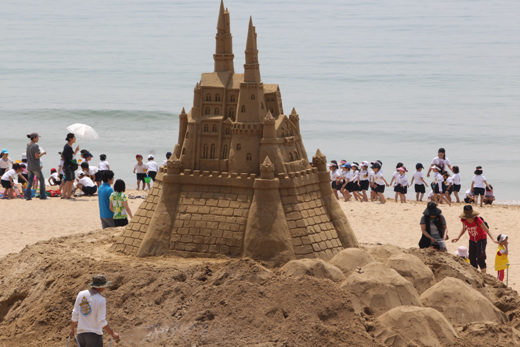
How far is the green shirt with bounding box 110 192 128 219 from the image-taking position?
15891 mm

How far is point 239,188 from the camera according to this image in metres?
13.6

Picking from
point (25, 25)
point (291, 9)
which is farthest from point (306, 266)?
point (291, 9)

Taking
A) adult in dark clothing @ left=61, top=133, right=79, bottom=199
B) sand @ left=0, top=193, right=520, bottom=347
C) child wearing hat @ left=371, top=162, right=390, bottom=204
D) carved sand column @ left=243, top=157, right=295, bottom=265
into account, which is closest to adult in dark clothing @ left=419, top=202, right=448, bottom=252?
sand @ left=0, top=193, right=520, bottom=347

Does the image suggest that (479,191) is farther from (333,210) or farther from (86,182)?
(333,210)

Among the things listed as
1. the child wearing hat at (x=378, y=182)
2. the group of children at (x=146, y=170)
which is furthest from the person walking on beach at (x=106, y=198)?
the child wearing hat at (x=378, y=182)

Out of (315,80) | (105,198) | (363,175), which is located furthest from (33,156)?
(315,80)

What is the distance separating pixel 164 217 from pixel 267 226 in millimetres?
1642

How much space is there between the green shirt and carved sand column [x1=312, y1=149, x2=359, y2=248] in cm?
364

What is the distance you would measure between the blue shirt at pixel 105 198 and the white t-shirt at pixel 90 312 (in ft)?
17.6

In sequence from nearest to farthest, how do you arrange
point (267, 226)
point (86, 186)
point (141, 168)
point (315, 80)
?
point (267, 226) < point (86, 186) < point (141, 168) < point (315, 80)

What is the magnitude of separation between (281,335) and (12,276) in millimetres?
5271

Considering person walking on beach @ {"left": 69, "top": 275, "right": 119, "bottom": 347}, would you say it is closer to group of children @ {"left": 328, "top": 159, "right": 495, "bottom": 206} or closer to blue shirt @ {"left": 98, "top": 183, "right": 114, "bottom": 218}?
blue shirt @ {"left": 98, "top": 183, "right": 114, "bottom": 218}

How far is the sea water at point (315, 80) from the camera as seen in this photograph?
142ft

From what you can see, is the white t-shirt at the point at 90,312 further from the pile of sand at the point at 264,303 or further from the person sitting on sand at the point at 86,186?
the person sitting on sand at the point at 86,186
